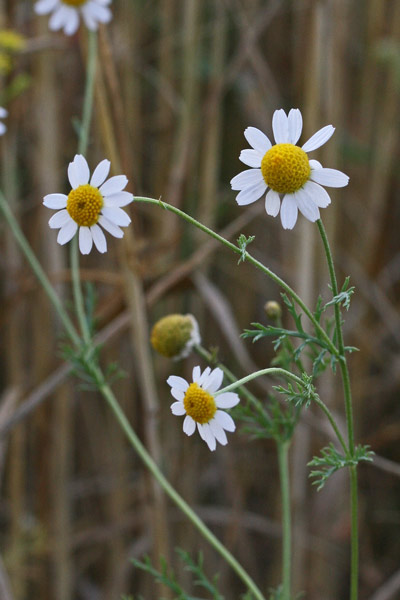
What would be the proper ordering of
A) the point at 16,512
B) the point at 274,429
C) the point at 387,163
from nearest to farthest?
the point at 274,429 → the point at 16,512 → the point at 387,163

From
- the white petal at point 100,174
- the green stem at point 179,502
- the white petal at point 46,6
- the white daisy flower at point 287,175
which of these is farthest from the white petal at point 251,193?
the white petal at point 46,6

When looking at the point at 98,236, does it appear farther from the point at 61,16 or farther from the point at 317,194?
the point at 61,16

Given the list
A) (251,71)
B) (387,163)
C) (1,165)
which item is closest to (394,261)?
Answer: (387,163)

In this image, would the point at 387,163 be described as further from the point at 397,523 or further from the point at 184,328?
the point at 184,328

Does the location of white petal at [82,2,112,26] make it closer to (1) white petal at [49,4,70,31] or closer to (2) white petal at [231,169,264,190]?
(1) white petal at [49,4,70,31]

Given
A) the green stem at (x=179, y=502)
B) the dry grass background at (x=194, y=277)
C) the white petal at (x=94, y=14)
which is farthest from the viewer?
the dry grass background at (x=194, y=277)

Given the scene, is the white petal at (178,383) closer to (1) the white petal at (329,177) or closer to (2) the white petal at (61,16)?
(1) the white petal at (329,177)

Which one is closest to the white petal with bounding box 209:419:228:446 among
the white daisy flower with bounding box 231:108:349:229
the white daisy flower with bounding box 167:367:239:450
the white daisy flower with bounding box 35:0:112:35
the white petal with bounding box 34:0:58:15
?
the white daisy flower with bounding box 167:367:239:450
